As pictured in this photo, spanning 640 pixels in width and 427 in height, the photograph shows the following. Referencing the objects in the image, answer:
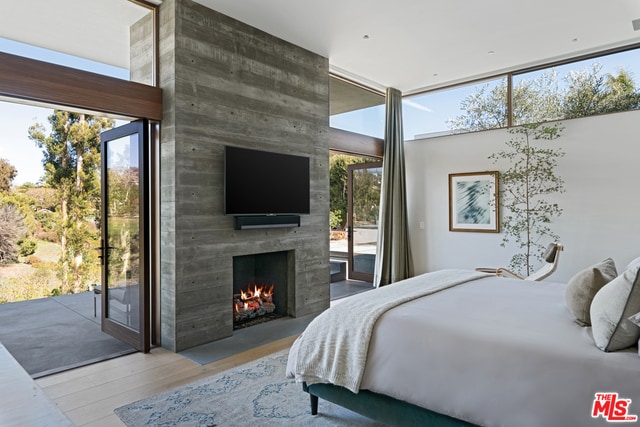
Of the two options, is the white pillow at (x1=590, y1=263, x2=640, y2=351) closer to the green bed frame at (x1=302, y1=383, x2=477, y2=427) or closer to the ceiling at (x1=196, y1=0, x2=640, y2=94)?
the green bed frame at (x1=302, y1=383, x2=477, y2=427)

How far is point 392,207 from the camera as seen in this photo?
6.43 meters

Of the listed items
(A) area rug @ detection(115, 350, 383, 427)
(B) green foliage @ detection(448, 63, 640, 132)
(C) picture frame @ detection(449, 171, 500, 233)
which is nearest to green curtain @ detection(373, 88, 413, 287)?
(C) picture frame @ detection(449, 171, 500, 233)

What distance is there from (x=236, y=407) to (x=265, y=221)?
206 cm

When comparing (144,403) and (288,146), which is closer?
(144,403)

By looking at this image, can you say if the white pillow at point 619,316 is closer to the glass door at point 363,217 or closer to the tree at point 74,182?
the glass door at point 363,217

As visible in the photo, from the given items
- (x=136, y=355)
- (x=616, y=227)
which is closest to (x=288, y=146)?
(x=136, y=355)

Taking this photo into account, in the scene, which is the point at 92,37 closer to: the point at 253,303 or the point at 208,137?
the point at 208,137

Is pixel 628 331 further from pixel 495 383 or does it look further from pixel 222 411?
pixel 222 411

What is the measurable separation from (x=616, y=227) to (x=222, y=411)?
16.7ft

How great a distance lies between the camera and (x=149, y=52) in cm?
373

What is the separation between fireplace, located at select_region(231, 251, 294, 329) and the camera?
15.0 ft

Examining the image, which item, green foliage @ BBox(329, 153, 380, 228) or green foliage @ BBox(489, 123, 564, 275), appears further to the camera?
green foliage @ BBox(329, 153, 380, 228)

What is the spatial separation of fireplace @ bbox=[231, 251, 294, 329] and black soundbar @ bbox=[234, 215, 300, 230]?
425 mm

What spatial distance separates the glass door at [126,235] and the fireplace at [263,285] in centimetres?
112
